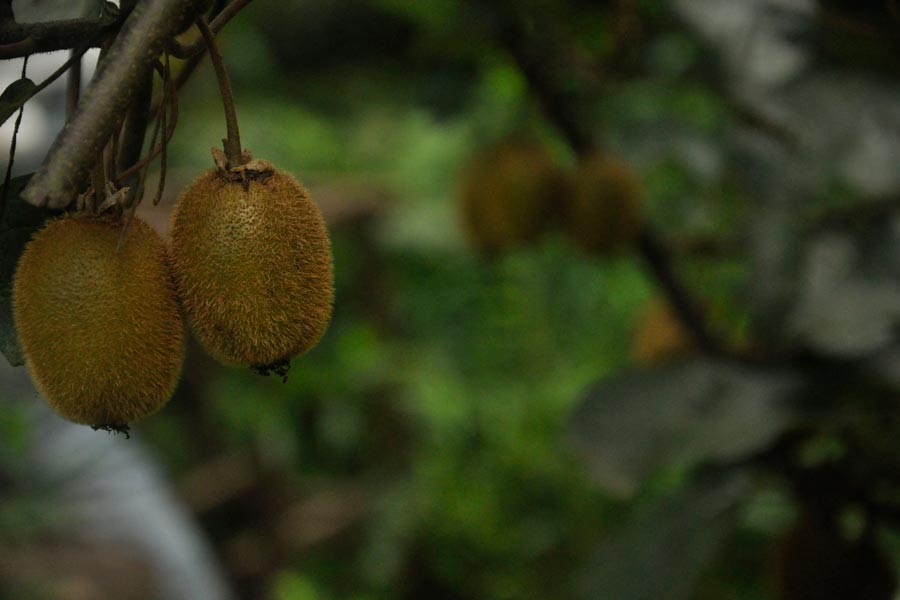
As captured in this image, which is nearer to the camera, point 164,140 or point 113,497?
point 164,140

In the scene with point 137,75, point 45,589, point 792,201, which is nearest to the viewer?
point 137,75

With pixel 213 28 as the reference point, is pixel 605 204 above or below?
below

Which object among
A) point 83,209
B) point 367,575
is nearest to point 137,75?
point 83,209

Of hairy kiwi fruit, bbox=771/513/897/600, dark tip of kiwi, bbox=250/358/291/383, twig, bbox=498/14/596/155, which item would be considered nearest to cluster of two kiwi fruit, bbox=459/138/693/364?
twig, bbox=498/14/596/155

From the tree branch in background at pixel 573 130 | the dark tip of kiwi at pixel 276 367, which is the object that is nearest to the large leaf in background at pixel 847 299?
the tree branch in background at pixel 573 130

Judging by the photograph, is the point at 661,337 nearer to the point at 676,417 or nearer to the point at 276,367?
the point at 676,417

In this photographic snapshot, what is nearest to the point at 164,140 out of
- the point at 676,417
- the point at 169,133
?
the point at 169,133

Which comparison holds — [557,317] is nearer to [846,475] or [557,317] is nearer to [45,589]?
[45,589]
